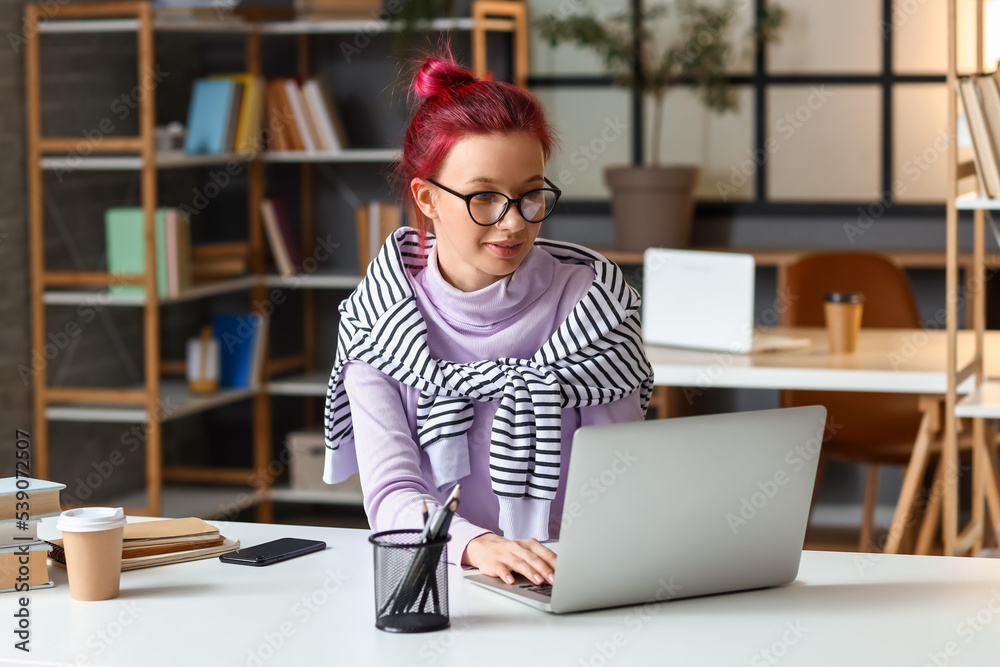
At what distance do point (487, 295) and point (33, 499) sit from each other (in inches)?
24.9

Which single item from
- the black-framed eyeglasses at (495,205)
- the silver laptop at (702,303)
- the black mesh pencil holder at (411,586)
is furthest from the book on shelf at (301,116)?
the black mesh pencil holder at (411,586)

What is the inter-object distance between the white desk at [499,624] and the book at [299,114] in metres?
2.75

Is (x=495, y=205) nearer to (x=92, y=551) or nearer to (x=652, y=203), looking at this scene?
(x=92, y=551)

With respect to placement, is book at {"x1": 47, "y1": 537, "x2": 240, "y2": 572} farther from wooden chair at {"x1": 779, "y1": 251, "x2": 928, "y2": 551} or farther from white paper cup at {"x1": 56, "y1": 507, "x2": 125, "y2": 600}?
wooden chair at {"x1": 779, "y1": 251, "x2": 928, "y2": 551}

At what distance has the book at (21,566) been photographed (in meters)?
1.42

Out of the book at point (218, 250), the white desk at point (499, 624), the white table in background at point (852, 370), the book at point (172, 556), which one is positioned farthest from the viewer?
the book at point (218, 250)

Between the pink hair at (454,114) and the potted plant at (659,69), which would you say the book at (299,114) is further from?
the pink hair at (454,114)

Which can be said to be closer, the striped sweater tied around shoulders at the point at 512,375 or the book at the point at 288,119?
the striped sweater tied around shoulders at the point at 512,375

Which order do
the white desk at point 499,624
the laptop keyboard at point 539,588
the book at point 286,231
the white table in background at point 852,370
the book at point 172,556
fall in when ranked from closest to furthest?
the white desk at point 499,624 < the laptop keyboard at point 539,588 < the book at point 172,556 < the white table in background at point 852,370 < the book at point 286,231

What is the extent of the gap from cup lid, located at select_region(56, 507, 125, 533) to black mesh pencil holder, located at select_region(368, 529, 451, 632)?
1.02ft

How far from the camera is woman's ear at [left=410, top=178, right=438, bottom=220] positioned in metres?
1.71

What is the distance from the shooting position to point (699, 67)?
4.20m

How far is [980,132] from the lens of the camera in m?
2.61

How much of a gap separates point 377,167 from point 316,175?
24cm
